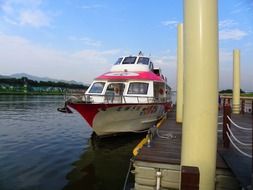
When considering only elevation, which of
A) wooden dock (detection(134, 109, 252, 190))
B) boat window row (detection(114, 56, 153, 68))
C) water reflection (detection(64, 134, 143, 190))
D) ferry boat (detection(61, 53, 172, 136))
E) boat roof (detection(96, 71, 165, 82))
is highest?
boat window row (detection(114, 56, 153, 68))

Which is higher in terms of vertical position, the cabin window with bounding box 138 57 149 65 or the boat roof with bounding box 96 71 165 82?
the cabin window with bounding box 138 57 149 65

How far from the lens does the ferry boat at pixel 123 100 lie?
11712mm

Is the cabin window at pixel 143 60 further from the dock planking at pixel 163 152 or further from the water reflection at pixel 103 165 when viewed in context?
the dock planking at pixel 163 152

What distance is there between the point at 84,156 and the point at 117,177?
2.99 meters

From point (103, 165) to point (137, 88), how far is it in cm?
610

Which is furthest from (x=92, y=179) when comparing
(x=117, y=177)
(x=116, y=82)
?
(x=116, y=82)

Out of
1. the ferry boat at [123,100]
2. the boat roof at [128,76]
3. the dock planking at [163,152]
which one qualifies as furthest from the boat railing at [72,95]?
the dock planking at [163,152]

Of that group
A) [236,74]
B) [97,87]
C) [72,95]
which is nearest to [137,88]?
[97,87]

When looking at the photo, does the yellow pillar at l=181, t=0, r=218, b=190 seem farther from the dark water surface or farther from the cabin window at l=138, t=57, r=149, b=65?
the cabin window at l=138, t=57, r=149, b=65

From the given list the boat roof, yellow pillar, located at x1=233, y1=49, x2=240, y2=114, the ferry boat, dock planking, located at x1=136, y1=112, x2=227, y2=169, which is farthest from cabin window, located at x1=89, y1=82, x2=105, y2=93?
yellow pillar, located at x1=233, y1=49, x2=240, y2=114

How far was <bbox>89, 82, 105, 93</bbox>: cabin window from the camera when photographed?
1510 centimetres

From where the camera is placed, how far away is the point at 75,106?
11484 millimetres

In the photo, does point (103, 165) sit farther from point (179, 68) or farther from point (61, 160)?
point (179, 68)

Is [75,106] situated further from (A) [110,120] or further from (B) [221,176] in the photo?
(B) [221,176]
